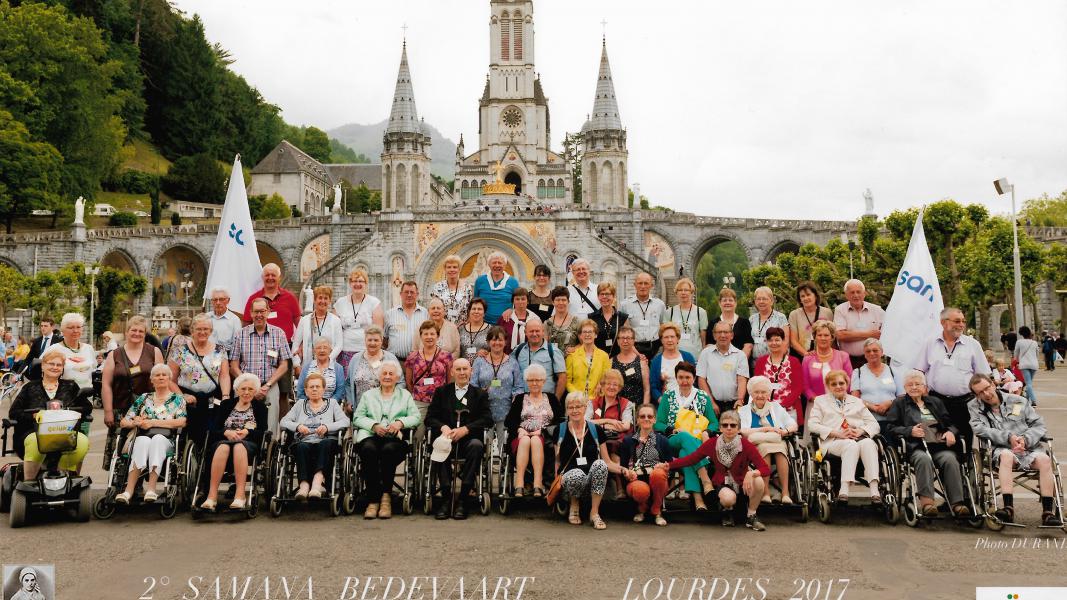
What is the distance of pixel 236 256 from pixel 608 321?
4353mm

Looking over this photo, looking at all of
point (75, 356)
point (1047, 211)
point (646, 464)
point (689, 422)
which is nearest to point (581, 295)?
point (689, 422)

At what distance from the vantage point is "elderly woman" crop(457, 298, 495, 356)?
7.91 meters

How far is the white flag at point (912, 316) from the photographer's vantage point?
802 centimetres

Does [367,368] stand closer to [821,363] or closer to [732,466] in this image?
[732,466]

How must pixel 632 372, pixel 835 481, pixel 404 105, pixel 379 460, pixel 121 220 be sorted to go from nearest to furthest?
1. pixel 379 460
2. pixel 835 481
3. pixel 632 372
4. pixel 121 220
5. pixel 404 105

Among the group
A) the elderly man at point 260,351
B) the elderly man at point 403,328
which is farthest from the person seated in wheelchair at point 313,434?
the elderly man at point 403,328

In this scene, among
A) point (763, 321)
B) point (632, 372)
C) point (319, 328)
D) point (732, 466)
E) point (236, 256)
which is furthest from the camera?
point (236, 256)

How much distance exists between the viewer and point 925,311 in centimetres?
814

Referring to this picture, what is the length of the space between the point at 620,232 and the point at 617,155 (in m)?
10.4

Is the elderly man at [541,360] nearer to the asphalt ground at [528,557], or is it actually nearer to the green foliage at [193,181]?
the asphalt ground at [528,557]

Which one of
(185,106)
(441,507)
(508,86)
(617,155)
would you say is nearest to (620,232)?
(617,155)

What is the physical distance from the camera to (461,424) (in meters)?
7.09

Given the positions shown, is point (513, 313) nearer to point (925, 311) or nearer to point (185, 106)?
point (925, 311)

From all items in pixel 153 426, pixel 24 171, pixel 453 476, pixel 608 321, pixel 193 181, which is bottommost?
pixel 453 476
